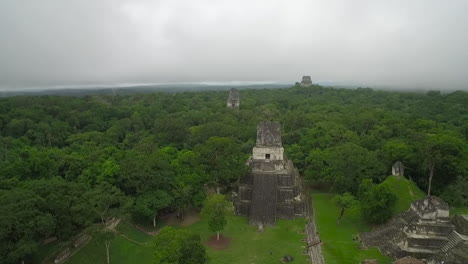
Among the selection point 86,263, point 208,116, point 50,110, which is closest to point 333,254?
point 86,263

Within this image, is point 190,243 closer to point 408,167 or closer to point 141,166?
point 141,166

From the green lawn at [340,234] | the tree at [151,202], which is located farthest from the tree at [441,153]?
the tree at [151,202]

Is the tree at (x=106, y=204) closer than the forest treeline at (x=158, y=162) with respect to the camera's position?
No

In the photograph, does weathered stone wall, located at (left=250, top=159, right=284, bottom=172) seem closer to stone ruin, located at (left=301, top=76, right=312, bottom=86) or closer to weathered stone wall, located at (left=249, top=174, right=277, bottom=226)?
weathered stone wall, located at (left=249, top=174, right=277, bottom=226)

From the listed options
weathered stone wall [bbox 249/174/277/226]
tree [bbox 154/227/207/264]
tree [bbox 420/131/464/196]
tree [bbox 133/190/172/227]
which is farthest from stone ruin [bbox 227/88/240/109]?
tree [bbox 154/227/207/264]

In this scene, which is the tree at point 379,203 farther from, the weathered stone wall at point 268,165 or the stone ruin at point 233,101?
the stone ruin at point 233,101

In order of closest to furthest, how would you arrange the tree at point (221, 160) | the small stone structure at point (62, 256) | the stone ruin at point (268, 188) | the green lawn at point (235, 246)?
the small stone structure at point (62, 256) → the green lawn at point (235, 246) → the stone ruin at point (268, 188) → the tree at point (221, 160)
